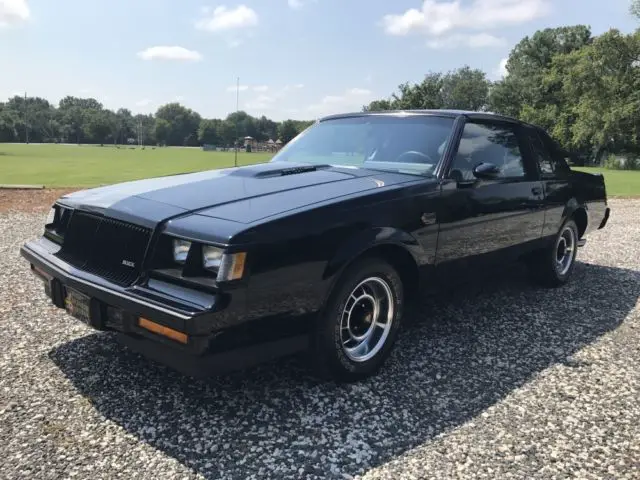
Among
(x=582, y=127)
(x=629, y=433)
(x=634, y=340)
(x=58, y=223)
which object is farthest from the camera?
(x=582, y=127)

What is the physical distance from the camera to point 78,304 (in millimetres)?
2910

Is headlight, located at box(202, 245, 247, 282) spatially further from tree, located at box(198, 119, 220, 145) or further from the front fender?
tree, located at box(198, 119, 220, 145)

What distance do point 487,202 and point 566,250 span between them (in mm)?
2272

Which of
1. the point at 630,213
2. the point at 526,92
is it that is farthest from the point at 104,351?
the point at 526,92

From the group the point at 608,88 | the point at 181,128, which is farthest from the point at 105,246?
the point at 181,128

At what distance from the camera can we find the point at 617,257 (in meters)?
7.25

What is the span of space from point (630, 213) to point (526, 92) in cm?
5437

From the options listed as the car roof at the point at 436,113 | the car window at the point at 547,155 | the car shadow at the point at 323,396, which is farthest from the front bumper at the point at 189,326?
A: the car window at the point at 547,155

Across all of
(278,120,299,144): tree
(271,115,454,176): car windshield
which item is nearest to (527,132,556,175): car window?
(271,115,454,176): car windshield

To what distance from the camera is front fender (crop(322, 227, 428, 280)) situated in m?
2.87

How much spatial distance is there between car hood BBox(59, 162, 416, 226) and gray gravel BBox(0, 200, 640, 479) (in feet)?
3.30

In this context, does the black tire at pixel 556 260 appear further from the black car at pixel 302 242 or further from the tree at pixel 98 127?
the tree at pixel 98 127

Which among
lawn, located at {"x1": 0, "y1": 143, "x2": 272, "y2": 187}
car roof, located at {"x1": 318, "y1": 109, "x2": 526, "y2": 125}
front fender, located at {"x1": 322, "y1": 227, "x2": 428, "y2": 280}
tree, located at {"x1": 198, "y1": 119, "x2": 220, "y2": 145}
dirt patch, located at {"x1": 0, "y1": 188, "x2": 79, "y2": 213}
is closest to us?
front fender, located at {"x1": 322, "y1": 227, "x2": 428, "y2": 280}

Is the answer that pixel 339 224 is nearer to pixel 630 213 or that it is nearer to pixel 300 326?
pixel 300 326
